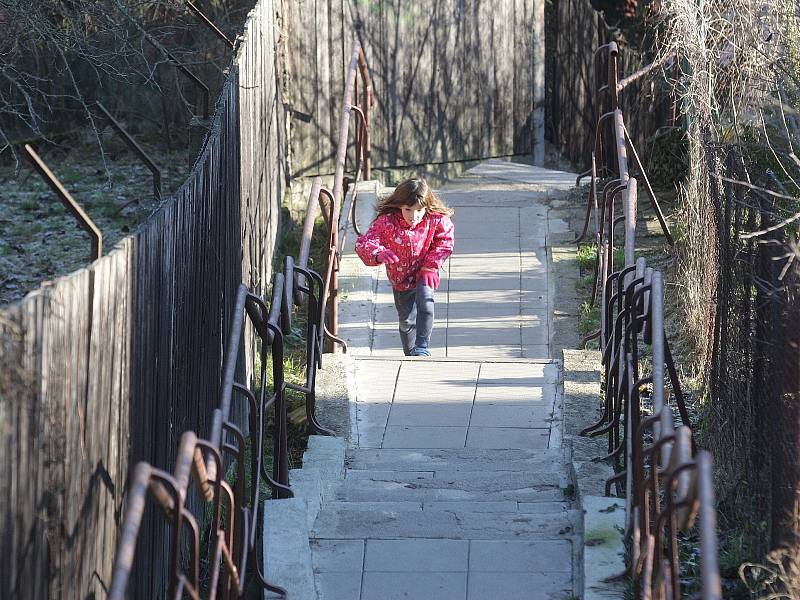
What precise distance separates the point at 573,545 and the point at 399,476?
3.78ft

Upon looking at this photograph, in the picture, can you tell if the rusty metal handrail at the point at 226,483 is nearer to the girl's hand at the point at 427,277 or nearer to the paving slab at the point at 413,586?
the paving slab at the point at 413,586

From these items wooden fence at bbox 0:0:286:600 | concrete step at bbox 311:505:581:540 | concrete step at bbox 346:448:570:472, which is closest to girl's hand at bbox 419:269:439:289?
wooden fence at bbox 0:0:286:600

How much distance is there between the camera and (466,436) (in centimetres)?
602

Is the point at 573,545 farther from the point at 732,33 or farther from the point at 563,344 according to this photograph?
the point at 732,33

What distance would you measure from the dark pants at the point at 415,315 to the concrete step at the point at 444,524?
241cm

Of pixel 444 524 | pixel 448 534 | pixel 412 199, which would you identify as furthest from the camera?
pixel 412 199

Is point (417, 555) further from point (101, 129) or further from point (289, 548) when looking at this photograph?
point (101, 129)

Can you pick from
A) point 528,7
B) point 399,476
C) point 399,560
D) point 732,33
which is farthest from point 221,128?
point 528,7

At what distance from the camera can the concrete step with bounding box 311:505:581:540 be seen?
4504 mm

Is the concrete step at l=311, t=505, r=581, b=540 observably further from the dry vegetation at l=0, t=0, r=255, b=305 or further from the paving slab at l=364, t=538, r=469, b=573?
the dry vegetation at l=0, t=0, r=255, b=305

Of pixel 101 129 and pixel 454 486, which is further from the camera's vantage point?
pixel 101 129

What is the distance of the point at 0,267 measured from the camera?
9.11m

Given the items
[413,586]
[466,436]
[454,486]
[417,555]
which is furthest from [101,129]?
[413,586]

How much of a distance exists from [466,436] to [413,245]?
4.51ft
